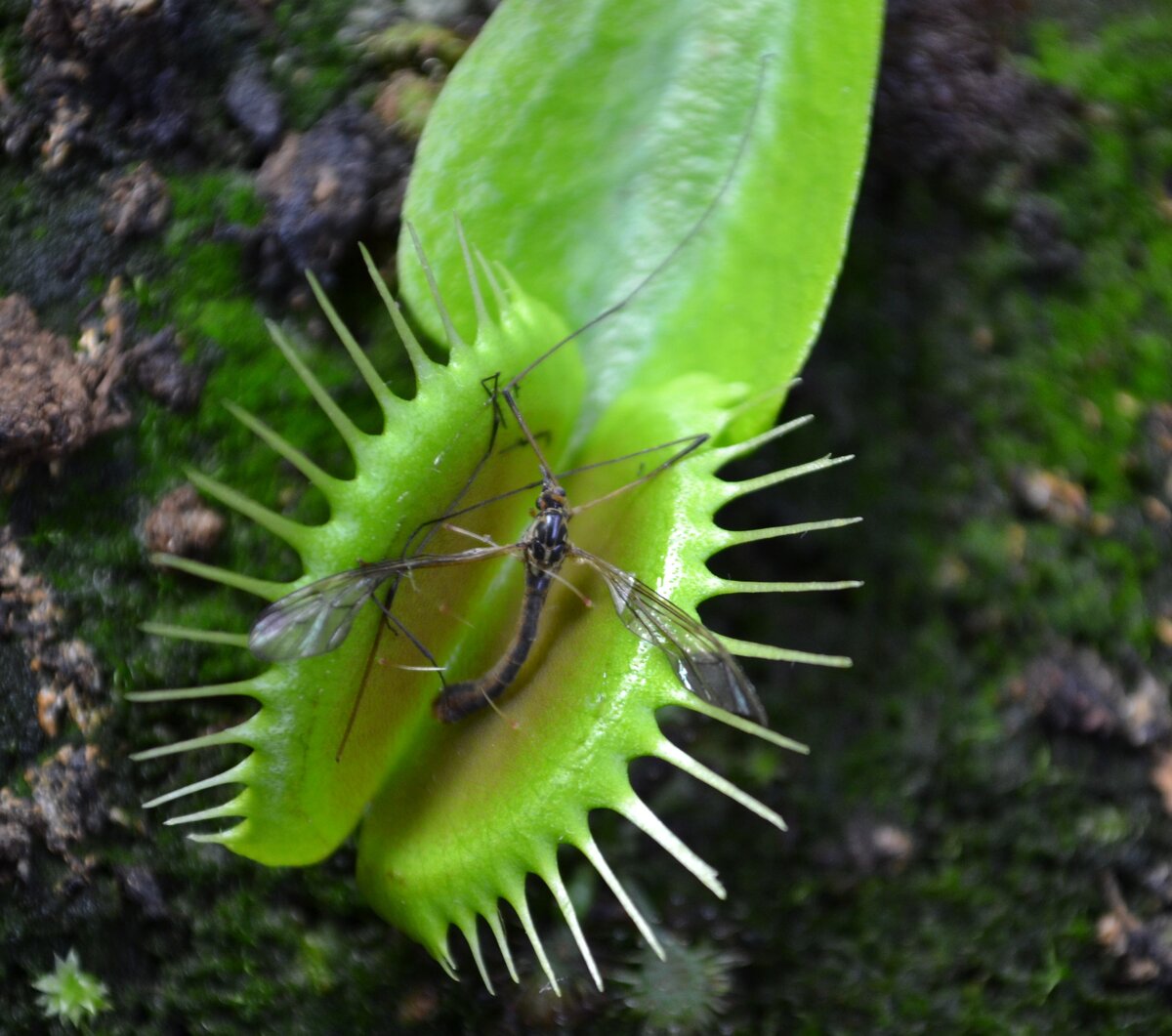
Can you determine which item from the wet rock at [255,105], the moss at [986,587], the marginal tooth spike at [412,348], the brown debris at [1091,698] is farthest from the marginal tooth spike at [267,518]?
the brown debris at [1091,698]

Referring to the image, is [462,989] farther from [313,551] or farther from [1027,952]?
[1027,952]

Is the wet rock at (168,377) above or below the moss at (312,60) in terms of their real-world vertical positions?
below

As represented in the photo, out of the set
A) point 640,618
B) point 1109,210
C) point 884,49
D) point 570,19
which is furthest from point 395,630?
point 1109,210

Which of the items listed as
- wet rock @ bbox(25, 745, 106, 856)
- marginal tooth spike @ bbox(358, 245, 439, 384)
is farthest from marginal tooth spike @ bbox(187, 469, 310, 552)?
wet rock @ bbox(25, 745, 106, 856)

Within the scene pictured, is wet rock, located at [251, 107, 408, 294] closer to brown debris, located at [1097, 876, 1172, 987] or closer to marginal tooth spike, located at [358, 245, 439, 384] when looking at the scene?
marginal tooth spike, located at [358, 245, 439, 384]

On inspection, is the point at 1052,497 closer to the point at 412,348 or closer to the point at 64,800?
the point at 412,348

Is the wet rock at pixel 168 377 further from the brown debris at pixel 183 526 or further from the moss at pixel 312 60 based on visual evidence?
the moss at pixel 312 60

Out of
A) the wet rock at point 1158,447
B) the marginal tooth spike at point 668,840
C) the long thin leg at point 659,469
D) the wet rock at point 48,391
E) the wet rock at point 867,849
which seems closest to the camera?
the marginal tooth spike at point 668,840

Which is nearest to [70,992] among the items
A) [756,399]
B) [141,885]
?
Result: [141,885]
